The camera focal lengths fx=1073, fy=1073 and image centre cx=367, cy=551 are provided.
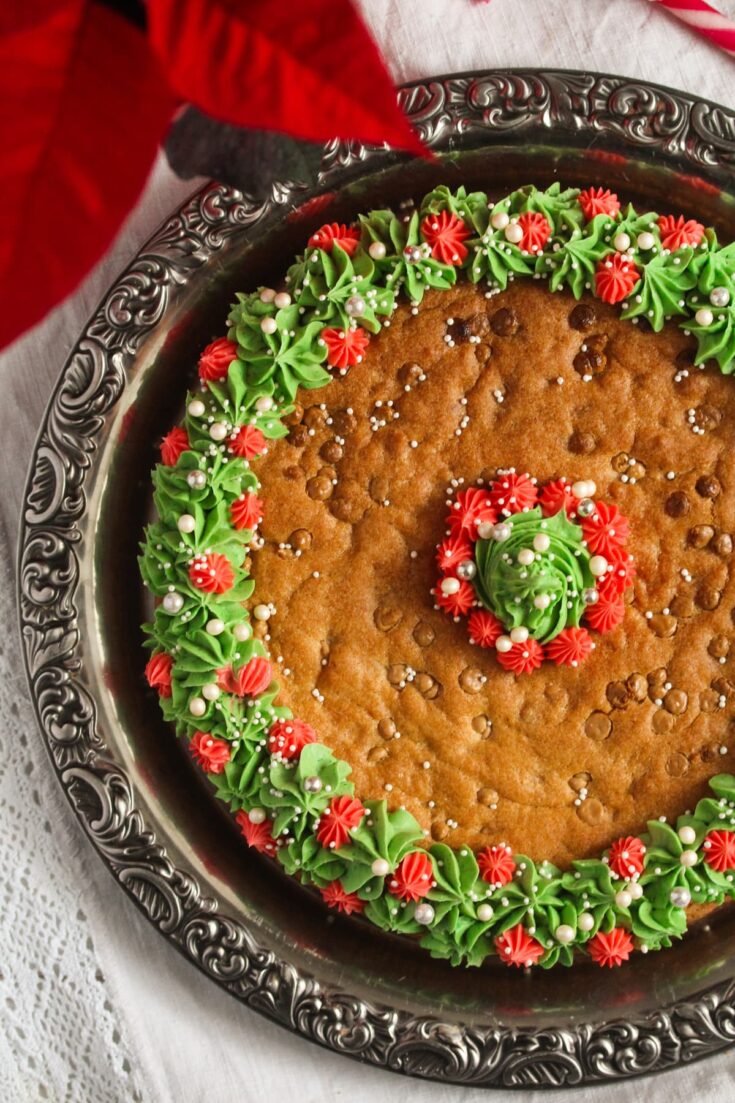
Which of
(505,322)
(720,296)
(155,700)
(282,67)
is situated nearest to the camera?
(282,67)

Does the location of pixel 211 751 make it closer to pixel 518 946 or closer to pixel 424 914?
pixel 424 914

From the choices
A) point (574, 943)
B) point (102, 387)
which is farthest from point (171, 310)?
point (574, 943)

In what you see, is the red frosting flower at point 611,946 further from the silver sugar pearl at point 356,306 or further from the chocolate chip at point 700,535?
the silver sugar pearl at point 356,306

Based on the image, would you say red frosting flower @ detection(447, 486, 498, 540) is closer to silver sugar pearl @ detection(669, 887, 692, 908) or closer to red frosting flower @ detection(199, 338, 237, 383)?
red frosting flower @ detection(199, 338, 237, 383)

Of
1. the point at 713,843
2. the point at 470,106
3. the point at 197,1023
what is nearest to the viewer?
the point at 713,843

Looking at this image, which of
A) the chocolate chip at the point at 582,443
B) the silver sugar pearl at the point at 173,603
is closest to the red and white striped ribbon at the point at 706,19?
the chocolate chip at the point at 582,443

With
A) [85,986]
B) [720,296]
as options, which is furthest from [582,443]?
[85,986]

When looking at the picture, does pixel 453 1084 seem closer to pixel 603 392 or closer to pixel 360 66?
pixel 603 392
